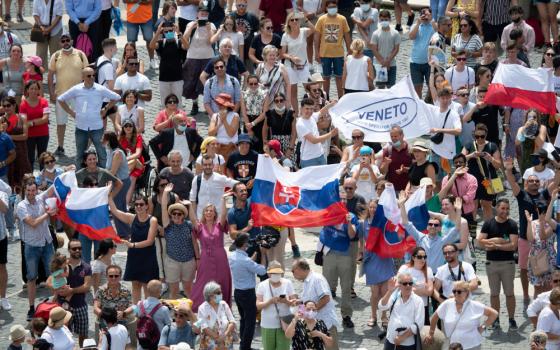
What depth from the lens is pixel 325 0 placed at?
106 ft

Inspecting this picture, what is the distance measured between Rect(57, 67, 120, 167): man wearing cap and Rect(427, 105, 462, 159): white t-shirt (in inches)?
196

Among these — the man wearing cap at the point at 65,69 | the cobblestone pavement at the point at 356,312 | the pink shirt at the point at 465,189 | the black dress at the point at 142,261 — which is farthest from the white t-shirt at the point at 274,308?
the man wearing cap at the point at 65,69

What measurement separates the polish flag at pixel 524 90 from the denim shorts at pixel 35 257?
7.29 metres

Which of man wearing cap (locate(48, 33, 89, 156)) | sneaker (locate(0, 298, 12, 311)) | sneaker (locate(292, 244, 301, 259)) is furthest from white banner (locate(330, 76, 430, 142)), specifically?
sneaker (locate(0, 298, 12, 311))

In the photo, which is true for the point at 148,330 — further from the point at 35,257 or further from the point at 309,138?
the point at 309,138

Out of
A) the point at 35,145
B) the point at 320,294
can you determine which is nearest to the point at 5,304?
the point at 35,145

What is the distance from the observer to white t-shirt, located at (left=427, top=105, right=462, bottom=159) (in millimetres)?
26812

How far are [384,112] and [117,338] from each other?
271 inches

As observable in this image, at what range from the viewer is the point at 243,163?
84.6 ft

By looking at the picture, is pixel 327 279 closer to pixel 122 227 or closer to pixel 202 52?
pixel 122 227

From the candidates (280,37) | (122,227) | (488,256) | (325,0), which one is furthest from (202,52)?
(488,256)

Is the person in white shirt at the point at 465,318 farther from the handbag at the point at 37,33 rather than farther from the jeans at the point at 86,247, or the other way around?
the handbag at the point at 37,33

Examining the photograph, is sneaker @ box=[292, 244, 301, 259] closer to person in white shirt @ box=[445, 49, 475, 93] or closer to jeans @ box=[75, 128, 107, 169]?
jeans @ box=[75, 128, 107, 169]

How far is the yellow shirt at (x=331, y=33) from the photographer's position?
100 ft
